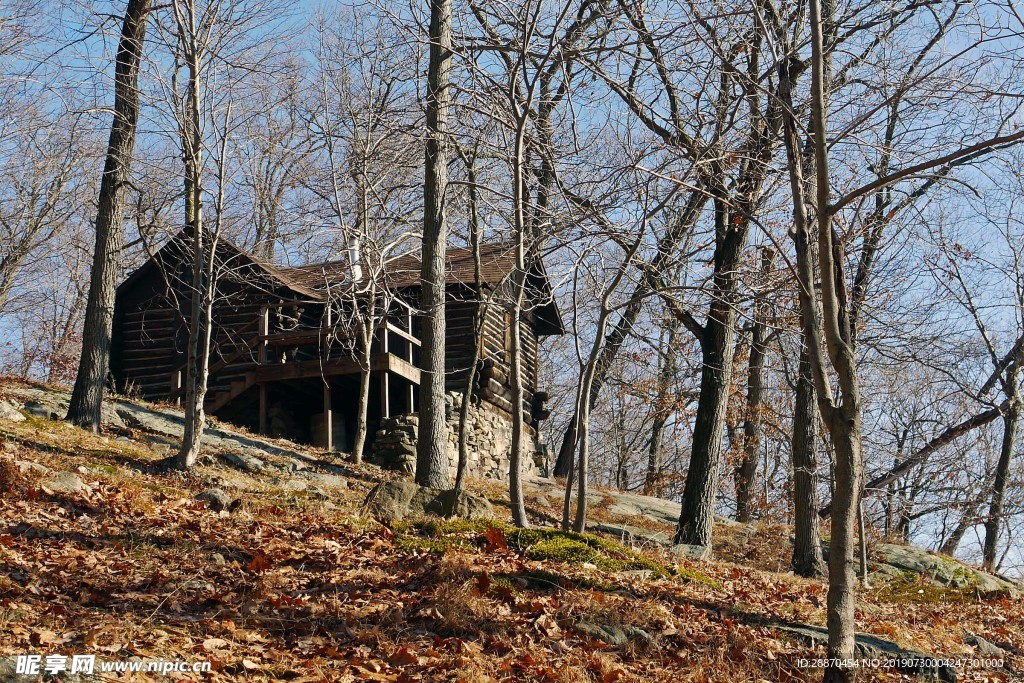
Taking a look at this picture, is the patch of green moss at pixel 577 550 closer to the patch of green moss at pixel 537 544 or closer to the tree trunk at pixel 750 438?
the patch of green moss at pixel 537 544

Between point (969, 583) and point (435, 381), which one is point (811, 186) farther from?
point (969, 583)

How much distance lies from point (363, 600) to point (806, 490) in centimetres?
889

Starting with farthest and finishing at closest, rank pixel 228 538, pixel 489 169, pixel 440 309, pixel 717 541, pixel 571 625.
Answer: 1. pixel 717 541
2. pixel 440 309
3. pixel 489 169
4. pixel 228 538
5. pixel 571 625

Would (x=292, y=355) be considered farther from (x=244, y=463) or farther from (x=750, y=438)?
(x=750, y=438)

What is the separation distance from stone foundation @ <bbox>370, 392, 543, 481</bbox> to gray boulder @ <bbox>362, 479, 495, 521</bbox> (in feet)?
19.8

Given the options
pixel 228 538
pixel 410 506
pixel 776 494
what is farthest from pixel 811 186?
pixel 776 494

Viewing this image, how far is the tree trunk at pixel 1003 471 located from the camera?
1644 cm

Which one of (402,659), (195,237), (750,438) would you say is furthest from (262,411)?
(402,659)

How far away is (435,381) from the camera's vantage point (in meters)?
14.5

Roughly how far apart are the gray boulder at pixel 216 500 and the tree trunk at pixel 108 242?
4696mm

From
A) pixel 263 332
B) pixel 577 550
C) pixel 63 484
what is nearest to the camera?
pixel 577 550

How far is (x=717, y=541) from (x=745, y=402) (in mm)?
9993

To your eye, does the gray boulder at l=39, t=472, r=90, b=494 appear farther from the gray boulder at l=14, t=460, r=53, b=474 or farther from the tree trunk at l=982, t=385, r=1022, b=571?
the tree trunk at l=982, t=385, r=1022, b=571

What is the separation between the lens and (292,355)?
69.9ft
